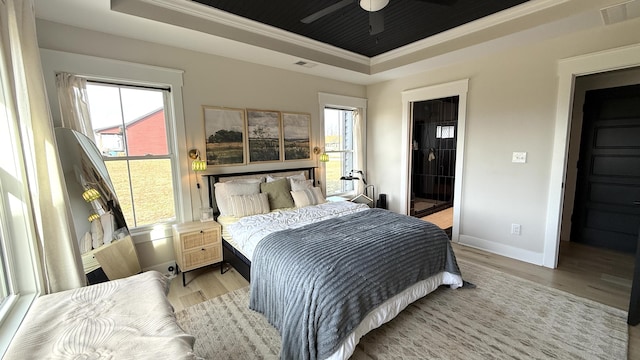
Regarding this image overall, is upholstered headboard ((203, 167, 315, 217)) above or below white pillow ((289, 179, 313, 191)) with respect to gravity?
above

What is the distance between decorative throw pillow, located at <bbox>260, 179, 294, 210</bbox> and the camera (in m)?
3.42

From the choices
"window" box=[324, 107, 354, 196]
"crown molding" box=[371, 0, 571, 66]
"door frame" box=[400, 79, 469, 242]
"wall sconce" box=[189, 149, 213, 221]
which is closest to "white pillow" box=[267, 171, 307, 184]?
"window" box=[324, 107, 354, 196]

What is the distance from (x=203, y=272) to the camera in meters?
3.14

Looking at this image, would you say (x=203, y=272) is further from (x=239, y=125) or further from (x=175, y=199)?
(x=239, y=125)

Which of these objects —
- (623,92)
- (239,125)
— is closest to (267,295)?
(239,125)

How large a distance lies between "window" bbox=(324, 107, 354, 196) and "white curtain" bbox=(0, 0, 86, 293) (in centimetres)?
345

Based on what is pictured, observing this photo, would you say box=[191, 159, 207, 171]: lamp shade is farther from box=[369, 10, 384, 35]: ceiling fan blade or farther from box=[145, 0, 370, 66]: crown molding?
box=[369, 10, 384, 35]: ceiling fan blade

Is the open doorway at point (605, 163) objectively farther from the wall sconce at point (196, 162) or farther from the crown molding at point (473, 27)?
the wall sconce at point (196, 162)

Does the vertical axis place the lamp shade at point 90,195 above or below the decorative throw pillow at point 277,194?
above

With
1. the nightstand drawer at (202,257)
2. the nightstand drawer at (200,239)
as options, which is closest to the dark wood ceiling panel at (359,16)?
the nightstand drawer at (200,239)

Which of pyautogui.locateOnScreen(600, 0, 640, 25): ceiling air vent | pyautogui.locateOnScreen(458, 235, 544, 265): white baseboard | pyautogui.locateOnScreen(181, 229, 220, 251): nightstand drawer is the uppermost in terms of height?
pyautogui.locateOnScreen(600, 0, 640, 25): ceiling air vent

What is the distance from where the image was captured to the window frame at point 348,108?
4328 mm

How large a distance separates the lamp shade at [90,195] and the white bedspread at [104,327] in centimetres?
110

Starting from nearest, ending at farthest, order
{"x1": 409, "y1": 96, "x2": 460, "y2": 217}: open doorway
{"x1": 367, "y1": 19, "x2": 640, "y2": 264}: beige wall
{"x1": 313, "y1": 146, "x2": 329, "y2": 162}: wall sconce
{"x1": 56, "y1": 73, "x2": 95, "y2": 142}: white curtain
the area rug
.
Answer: the area rug
{"x1": 56, "y1": 73, "x2": 95, "y2": 142}: white curtain
{"x1": 367, "y1": 19, "x2": 640, "y2": 264}: beige wall
{"x1": 313, "y1": 146, "x2": 329, "y2": 162}: wall sconce
{"x1": 409, "y1": 96, "x2": 460, "y2": 217}: open doorway
